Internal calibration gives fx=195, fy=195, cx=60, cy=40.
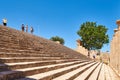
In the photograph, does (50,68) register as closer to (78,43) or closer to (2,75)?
(2,75)

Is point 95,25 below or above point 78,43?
above

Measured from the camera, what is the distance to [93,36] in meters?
44.6

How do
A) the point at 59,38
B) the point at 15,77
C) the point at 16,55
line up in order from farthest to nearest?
the point at 59,38 → the point at 16,55 → the point at 15,77

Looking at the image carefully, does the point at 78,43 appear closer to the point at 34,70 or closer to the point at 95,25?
the point at 95,25

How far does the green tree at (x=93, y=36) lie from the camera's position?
4445cm

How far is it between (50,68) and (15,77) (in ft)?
7.73

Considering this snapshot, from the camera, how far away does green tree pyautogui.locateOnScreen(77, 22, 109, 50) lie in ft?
146

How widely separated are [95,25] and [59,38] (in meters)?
24.4

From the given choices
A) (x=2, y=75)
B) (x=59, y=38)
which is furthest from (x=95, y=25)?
(x=2, y=75)

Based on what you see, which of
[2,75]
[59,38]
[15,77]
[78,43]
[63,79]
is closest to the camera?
[2,75]

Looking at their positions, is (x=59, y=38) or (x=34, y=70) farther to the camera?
(x=59, y=38)

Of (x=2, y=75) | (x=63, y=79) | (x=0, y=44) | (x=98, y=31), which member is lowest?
(x=63, y=79)

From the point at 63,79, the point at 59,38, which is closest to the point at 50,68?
the point at 63,79

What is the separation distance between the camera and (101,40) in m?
44.8
